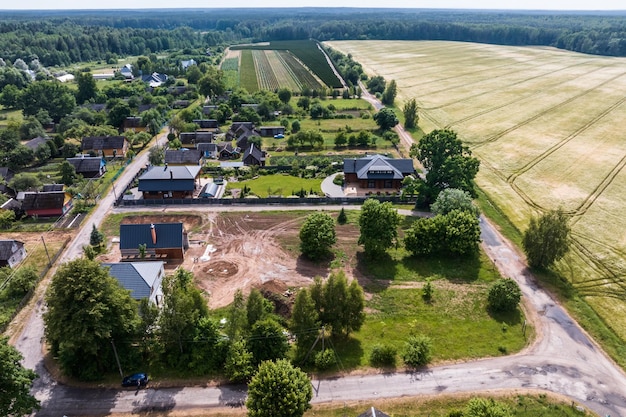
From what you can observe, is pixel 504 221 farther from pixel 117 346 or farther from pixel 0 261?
pixel 0 261

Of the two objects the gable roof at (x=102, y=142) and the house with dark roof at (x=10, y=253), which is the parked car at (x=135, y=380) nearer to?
the house with dark roof at (x=10, y=253)

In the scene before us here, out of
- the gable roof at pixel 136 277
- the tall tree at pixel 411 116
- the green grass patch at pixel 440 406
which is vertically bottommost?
the green grass patch at pixel 440 406

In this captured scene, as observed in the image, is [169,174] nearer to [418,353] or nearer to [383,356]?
[383,356]

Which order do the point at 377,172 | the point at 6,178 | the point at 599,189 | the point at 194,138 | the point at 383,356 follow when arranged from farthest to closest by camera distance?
the point at 194,138 → the point at 377,172 → the point at 6,178 → the point at 599,189 → the point at 383,356

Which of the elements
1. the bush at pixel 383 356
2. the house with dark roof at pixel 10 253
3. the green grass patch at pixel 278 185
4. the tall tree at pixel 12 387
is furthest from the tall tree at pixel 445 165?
the house with dark roof at pixel 10 253

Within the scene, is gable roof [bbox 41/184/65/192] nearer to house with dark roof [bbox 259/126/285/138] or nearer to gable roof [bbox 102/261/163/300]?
gable roof [bbox 102/261/163/300]

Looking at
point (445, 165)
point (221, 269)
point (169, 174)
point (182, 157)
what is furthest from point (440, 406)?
point (182, 157)
